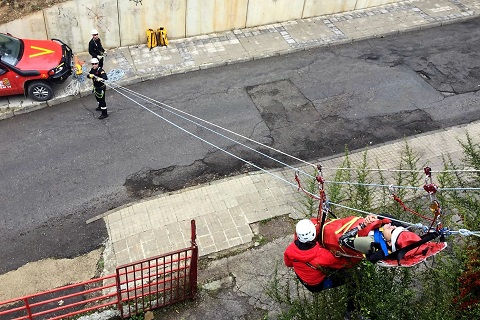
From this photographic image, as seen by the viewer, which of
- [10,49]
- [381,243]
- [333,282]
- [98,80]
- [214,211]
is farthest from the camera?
[10,49]

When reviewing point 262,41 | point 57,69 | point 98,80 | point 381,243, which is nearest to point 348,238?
point 381,243

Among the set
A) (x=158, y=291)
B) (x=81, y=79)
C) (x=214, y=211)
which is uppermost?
(x=158, y=291)

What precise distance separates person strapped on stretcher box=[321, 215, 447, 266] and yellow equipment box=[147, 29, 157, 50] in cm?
1002

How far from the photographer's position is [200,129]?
39.6ft

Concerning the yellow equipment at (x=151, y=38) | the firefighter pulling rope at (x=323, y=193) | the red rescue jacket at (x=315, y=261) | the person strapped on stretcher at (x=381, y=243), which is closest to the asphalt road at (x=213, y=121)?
the firefighter pulling rope at (x=323, y=193)

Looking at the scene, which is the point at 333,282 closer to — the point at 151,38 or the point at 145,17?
the point at 151,38

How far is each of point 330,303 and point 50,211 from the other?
6.16 m

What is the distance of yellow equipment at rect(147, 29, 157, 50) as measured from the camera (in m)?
14.4

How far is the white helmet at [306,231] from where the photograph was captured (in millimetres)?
6406

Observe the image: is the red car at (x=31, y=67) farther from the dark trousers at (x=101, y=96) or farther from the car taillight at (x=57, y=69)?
the dark trousers at (x=101, y=96)

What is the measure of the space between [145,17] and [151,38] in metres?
0.63

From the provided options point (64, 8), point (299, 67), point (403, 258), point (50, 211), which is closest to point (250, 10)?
point (299, 67)

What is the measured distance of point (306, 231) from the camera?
6402 millimetres

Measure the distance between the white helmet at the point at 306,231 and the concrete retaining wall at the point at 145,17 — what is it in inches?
396
